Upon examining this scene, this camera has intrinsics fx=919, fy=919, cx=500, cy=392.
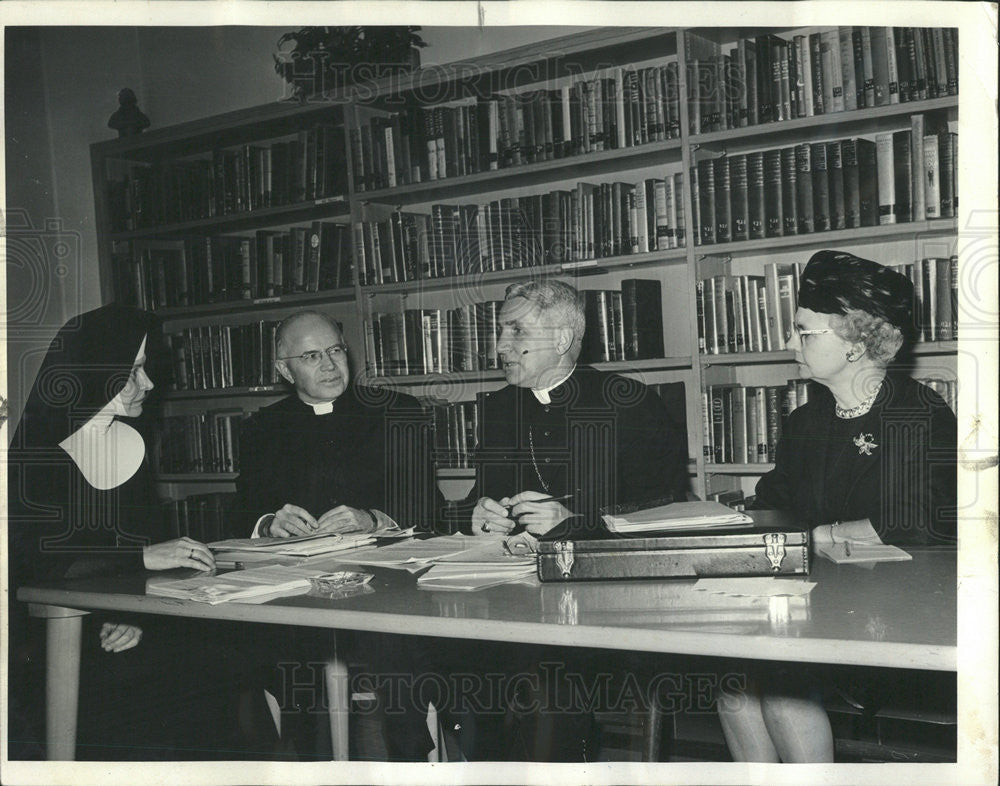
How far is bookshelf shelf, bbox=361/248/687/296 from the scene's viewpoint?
308 cm

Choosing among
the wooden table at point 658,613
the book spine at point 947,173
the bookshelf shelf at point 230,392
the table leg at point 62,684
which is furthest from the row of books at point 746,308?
the table leg at point 62,684

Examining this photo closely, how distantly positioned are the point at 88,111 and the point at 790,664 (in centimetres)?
355

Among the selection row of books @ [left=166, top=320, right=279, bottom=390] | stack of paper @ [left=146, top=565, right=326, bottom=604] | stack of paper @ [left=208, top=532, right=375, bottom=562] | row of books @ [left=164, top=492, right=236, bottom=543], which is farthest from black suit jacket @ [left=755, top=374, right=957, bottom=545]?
row of books @ [left=164, top=492, right=236, bottom=543]

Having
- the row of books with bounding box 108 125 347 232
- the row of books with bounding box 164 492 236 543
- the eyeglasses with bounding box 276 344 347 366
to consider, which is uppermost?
the row of books with bounding box 108 125 347 232

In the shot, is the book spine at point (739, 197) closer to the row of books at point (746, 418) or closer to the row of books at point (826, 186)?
the row of books at point (826, 186)

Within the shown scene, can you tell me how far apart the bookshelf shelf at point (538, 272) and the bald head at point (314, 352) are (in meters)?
0.63

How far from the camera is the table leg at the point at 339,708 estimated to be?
2.09 meters

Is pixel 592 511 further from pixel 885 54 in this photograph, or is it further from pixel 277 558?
pixel 885 54

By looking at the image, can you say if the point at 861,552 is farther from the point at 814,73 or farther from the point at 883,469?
the point at 814,73

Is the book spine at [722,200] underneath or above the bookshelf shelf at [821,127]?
underneath

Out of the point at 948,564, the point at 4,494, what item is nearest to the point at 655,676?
the point at 948,564

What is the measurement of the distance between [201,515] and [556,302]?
2003 millimetres

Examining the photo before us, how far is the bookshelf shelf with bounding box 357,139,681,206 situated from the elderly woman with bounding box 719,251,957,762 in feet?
2.62

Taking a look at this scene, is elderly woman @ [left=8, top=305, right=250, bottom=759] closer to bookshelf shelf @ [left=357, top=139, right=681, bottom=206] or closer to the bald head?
the bald head
